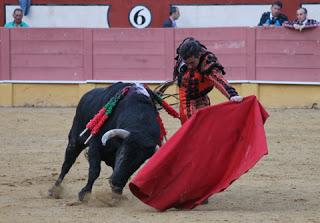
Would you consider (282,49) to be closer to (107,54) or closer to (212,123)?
(107,54)

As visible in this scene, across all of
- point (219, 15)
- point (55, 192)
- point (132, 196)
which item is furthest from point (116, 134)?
point (219, 15)

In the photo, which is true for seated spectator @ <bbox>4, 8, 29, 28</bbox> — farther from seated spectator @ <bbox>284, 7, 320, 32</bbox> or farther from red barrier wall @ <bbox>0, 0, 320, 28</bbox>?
seated spectator @ <bbox>284, 7, 320, 32</bbox>

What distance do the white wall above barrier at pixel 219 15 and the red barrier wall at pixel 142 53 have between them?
4.62 feet

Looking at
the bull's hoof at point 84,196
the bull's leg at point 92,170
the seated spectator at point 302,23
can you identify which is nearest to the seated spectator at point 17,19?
the seated spectator at point 302,23

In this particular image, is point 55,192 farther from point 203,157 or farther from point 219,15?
point 219,15

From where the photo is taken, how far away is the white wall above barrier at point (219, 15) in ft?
42.4

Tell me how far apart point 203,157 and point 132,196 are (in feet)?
2.54

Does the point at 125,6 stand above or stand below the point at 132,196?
above

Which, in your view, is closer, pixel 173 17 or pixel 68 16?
pixel 173 17

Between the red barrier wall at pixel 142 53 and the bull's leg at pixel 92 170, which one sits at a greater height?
the red barrier wall at pixel 142 53

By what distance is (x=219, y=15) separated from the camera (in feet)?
43.0

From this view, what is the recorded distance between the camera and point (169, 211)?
17.8ft

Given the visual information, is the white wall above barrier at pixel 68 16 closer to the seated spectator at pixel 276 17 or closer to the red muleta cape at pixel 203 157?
the seated spectator at pixel 276 17

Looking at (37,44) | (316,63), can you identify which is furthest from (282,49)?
(37,44)
